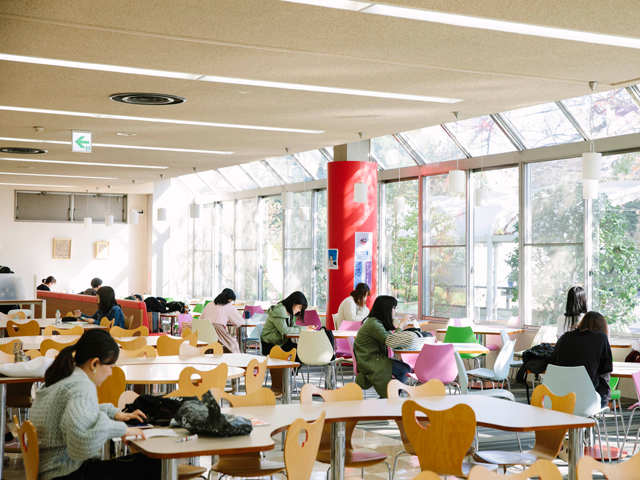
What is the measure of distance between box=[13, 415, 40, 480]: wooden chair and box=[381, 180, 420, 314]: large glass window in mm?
9419

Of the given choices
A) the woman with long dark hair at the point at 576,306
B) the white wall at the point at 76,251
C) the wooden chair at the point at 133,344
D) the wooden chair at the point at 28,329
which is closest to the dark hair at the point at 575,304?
the woman with long dark hair at the point at 576,306

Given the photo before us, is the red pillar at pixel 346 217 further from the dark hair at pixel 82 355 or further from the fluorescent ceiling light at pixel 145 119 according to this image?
the dark hair at pixel 82 355

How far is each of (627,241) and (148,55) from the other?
21.0ft

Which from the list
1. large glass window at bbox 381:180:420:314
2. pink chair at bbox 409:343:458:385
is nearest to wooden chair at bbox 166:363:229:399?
pink chair at bbox 409:343:458:385

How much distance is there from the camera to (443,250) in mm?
11852

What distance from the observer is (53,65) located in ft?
19.4

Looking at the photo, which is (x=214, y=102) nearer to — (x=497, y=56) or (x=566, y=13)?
(x=497, y=56)

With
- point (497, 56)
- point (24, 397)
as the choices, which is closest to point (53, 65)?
point (24, 397)

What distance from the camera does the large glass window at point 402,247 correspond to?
40.7 feet

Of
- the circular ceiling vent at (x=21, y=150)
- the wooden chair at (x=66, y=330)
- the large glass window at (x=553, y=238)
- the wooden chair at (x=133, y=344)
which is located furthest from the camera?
the circular ceiling vent at (x=21, y=150)

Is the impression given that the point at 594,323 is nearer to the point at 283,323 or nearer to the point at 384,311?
the point at 384,311

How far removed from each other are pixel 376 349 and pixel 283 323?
186 centimetres

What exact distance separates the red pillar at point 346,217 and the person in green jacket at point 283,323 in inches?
119

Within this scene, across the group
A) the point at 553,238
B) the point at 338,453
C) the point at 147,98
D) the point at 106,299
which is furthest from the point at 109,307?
the point at 553,238
